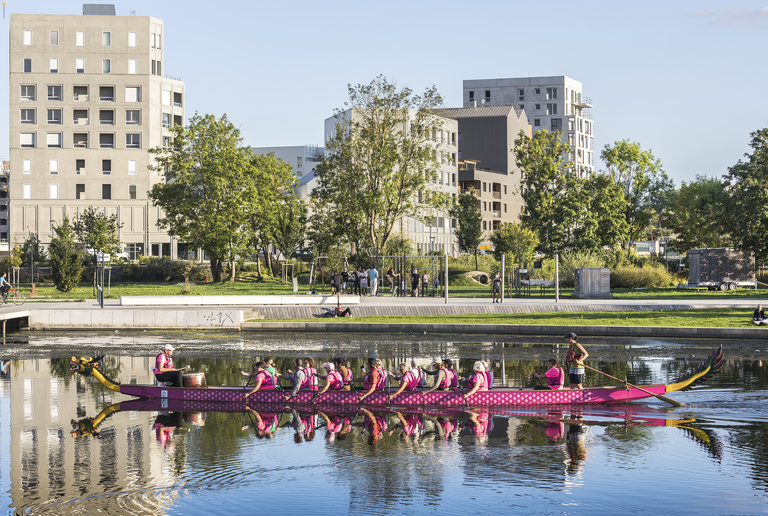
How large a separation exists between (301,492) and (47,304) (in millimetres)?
35339

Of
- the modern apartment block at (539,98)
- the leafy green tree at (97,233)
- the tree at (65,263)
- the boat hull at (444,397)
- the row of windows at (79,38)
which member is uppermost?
the modern apartment block at (539,98)

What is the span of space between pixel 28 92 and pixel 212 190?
45128 mm

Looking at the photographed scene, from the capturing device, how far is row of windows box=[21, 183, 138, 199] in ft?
332

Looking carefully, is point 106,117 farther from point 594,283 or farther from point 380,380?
point 380,380

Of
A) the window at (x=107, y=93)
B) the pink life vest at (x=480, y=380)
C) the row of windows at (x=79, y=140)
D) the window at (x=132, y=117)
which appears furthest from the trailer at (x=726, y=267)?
the window at (x=107, y=93)

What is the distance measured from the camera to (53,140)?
10238 centimetres

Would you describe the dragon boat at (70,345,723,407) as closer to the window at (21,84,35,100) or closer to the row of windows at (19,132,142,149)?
the row of windows at (19,132,142,149)

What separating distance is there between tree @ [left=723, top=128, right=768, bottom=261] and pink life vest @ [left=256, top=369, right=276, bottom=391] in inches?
1577

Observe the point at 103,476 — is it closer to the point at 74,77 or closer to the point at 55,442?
the point at 55,442

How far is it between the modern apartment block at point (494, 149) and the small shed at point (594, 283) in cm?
7605

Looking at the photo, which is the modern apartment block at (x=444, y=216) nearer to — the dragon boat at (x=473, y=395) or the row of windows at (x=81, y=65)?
the row of windows at (x=81, y=65)

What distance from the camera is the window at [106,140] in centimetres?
10338

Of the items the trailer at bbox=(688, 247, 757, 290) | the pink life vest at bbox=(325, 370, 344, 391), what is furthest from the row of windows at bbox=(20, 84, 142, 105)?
the pink life vest at bbox=(325, 370, 344, 391)

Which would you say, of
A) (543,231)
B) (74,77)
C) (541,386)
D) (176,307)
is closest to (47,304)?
(176,307)
